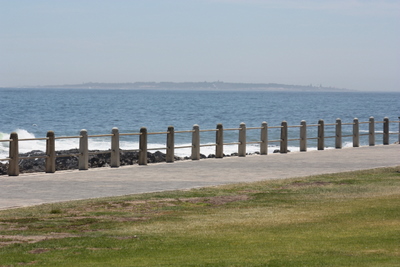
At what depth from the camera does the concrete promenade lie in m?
17.7

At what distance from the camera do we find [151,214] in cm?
1434

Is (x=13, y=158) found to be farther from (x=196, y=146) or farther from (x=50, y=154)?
(x=196, y=146)

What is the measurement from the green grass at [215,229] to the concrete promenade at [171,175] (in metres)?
1.39

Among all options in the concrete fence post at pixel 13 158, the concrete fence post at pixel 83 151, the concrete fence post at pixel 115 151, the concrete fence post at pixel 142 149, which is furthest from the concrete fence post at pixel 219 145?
the concrete fence post at pixel 13 158

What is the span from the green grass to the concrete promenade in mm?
1395

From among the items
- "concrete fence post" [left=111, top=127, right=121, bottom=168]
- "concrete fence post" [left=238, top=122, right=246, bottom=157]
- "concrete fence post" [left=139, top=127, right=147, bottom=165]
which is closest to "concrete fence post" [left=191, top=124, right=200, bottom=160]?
"concrete fence post" [left=238, top=122, right=246, bottom=157]

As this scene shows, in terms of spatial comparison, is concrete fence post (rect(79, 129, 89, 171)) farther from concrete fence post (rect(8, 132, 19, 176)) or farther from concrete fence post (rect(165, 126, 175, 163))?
concrete fence post (rect(165, 126, 175, 163))

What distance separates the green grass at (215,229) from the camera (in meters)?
10.3

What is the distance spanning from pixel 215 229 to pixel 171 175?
9123 millimetres

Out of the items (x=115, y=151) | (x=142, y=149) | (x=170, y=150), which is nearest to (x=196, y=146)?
(x=170, y=150)

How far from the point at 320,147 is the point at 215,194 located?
1579 centimetres

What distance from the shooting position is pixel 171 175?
2166 cm

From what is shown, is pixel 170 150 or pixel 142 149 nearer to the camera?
pixel 142 149

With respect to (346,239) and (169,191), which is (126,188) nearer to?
(169,191)
